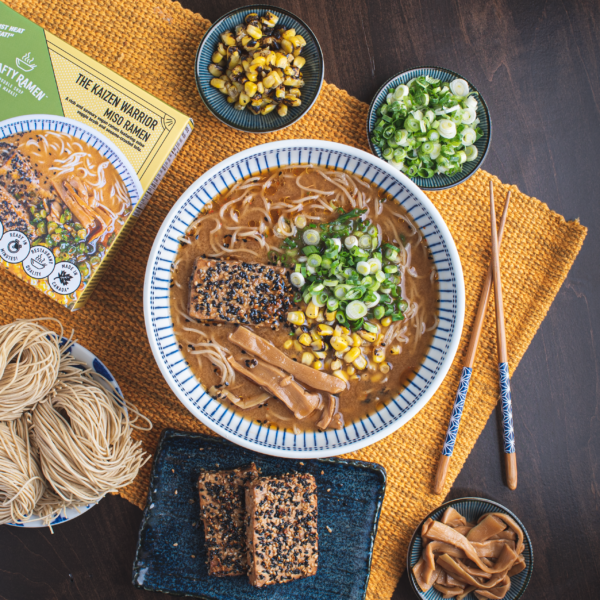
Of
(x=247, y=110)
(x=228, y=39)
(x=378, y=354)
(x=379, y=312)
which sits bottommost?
(x=378, y=354)

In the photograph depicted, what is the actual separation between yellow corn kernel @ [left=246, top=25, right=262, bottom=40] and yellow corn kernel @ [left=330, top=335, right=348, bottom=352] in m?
2.03

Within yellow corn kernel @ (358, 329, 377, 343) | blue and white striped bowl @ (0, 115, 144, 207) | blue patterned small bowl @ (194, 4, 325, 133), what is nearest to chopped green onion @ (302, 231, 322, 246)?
yellow corn kernel @ (358, 329, 377, 343)

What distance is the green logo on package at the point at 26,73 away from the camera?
292cm

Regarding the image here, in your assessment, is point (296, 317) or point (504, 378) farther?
point (504, 378)

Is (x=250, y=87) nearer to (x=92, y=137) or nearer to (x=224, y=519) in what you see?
(x=92, y=137)

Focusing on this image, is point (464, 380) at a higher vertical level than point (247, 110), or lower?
lower

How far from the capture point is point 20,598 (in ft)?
11.3

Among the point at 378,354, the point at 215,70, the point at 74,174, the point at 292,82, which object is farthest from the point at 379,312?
the point at 74,174

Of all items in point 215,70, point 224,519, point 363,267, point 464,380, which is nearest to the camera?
point 363,267

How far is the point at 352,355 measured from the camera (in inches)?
114

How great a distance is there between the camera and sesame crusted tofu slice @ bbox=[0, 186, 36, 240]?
2.85 metres

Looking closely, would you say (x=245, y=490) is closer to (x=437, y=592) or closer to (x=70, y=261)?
(x=437, y=592)

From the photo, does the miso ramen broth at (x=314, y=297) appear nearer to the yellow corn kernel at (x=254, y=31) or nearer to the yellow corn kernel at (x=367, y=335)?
the yellow corn kernel at (x=367, y=335)

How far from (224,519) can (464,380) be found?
200 cm
